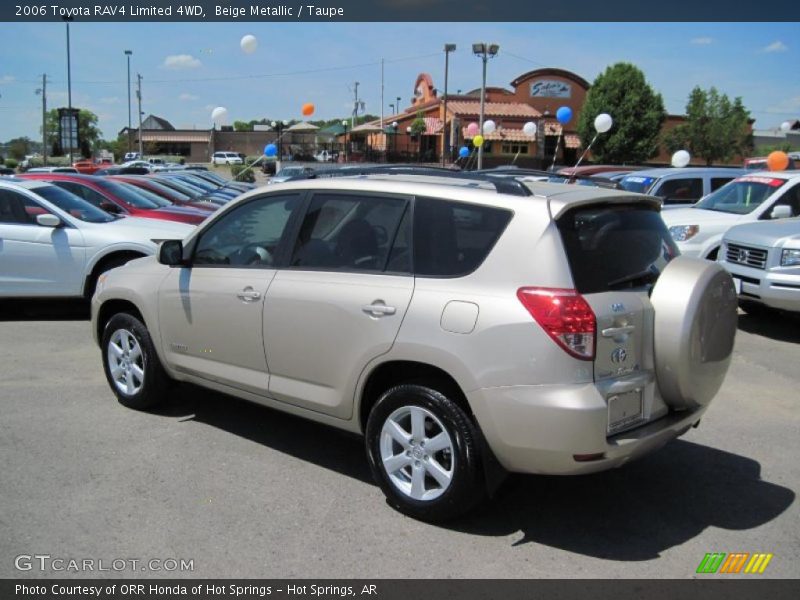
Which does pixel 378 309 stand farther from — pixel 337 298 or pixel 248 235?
pixel 248 235

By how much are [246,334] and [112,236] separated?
194 inches

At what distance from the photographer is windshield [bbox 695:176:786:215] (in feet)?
34.6

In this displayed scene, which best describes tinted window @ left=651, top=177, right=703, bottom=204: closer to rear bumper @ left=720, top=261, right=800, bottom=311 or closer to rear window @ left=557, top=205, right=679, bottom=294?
rear bumper @ left=720, top=261, right=800, bottom=311

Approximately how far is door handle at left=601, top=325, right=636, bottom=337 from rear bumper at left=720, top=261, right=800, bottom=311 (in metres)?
5.36

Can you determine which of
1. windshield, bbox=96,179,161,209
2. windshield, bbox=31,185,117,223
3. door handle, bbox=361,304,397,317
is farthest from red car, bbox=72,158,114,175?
door handle, bbox=361,304,397,317

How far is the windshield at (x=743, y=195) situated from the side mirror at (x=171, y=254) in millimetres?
8533

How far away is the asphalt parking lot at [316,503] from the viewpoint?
3504mm

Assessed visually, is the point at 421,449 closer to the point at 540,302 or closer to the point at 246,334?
the point at 540,302

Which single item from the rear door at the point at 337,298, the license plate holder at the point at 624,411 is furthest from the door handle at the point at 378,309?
the license plate holder at the point at 624,411

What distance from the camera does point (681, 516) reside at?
4.01 metres

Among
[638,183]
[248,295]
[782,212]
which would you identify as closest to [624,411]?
[248,295]

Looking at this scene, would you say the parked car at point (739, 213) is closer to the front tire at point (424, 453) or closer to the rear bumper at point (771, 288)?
the rear bumper at point (771, 288)

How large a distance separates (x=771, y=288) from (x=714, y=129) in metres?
39.7

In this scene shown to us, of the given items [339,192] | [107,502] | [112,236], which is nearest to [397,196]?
[339,192]
